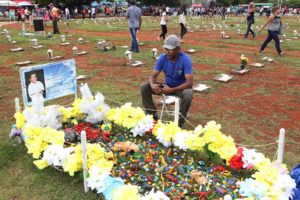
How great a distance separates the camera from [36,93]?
17.3 ft

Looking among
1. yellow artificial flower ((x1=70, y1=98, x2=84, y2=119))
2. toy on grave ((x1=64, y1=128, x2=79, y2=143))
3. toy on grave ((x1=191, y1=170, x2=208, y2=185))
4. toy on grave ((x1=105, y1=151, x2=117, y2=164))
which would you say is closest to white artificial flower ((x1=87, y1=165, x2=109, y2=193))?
toy on grave ((x1=105, y1=151, x2=117, y2=164))

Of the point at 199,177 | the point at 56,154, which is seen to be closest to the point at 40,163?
the point at 56,154

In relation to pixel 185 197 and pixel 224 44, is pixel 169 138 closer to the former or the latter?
pixel 185 197

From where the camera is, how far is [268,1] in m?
76.1

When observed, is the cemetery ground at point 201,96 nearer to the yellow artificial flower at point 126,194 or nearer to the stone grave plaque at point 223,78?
the stone grave plaque at point 223,78

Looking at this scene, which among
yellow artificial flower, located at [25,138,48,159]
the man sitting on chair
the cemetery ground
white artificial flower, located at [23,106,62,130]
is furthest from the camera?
the man sitting on chair

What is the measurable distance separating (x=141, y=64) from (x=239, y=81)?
3116 millimetres

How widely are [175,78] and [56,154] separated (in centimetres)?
243

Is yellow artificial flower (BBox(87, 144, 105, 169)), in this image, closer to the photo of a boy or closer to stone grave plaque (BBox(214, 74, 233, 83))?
the photo of a boy

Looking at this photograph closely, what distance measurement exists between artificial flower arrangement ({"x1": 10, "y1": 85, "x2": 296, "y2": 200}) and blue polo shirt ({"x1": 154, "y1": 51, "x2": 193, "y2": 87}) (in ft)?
2.97

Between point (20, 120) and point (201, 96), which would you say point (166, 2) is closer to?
point (201, 96)

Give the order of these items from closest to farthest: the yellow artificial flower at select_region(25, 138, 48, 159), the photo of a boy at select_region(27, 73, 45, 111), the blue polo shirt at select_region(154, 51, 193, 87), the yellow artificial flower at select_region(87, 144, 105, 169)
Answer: the yellow artificial flower at select_region(87, 144, 105, 169) < the yellow artificial flower at select_region(25, 138, 48, 159) < the photo of a boy at select_region(27, 73, 45, 111) < the blue polo shirt at select_region(154, 51, 193, 87)

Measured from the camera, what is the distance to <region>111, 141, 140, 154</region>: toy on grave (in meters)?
4.71

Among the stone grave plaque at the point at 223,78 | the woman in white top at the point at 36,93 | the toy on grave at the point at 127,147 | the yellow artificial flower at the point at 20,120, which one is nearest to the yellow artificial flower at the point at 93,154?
the toy on grave at the point at 127,147
